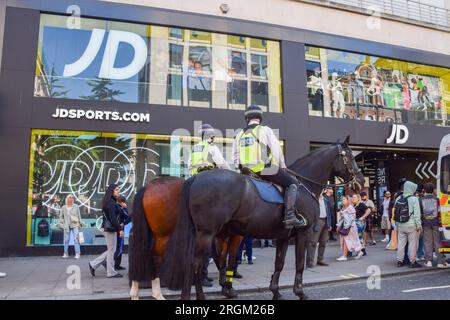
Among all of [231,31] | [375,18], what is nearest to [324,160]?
[231,31]

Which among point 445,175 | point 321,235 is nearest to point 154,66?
point 321,235

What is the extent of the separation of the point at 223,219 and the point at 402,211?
6.30 meters

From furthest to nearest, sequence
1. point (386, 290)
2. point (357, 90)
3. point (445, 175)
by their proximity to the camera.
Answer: point (357, 90)
point (445, 175)
point (386, 290)

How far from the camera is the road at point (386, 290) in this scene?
666cm

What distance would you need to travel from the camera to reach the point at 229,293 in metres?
6.95

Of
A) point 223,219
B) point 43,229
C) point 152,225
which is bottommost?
point 43,229

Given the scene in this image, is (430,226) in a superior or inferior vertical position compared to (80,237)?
superior

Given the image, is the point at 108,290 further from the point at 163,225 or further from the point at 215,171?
the point at 215,171

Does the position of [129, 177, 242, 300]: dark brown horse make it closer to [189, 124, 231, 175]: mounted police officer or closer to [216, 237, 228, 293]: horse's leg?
[189, 124, 231, 175]: mounted police officer

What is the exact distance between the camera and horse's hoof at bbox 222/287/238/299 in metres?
6.94

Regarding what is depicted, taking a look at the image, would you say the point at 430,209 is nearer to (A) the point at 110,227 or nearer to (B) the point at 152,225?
(B) the point at 152,225

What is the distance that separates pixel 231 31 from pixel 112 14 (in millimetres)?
4579

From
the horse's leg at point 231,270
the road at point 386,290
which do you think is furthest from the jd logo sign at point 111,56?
the road at point 386,290

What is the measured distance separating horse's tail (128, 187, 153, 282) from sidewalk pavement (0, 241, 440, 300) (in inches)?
47.6
